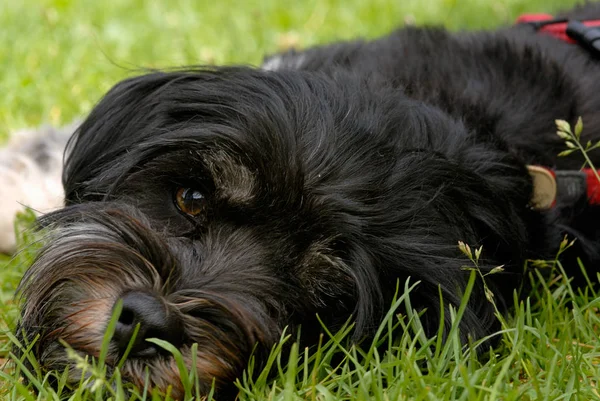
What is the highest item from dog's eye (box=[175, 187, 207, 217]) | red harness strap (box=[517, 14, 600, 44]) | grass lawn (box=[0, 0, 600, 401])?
red harness strap (box=[517, 14, 600, 44])

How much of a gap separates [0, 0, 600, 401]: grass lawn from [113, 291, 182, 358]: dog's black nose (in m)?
0.12

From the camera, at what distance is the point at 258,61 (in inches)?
267

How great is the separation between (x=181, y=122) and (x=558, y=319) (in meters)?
1.60

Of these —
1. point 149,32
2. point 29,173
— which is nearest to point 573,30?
point 29,173

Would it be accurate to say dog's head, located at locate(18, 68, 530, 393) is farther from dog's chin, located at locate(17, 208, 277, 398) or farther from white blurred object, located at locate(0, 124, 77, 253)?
white blurred object, located at locate(0, 124, 77, 253)

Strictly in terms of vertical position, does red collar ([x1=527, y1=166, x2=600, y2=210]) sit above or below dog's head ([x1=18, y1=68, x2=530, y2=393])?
below

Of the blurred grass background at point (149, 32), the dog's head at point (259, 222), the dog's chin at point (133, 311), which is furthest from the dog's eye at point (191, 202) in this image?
the blurred grass background at point (149, 32)

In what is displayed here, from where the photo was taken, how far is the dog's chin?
8.00 ft

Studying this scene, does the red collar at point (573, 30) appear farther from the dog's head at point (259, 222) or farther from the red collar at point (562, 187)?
the dog's head at point (259, 222)

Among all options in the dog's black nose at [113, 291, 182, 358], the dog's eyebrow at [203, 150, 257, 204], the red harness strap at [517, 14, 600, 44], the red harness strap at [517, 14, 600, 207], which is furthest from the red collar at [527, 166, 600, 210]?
the dog's black nose at [113, 291, 182, 358]

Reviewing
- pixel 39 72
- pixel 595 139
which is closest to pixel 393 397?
pixel 595 139

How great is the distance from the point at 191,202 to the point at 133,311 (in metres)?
0.63

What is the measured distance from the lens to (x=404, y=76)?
3.78 meters

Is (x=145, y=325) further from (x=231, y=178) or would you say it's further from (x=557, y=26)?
(x=557, y=26)
